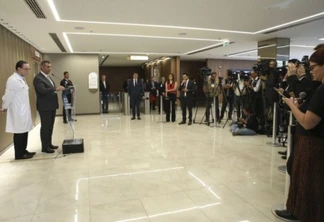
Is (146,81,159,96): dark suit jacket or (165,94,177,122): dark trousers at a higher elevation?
(146,81,159,96): dark suit jacket

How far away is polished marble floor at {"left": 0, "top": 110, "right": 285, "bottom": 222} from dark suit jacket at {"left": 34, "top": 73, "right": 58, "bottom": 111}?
0.87m

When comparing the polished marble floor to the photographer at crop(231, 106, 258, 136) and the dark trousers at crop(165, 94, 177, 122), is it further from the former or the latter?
the dark trousers at crop(165, 94, 177, 122)

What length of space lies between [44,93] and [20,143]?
906 mm

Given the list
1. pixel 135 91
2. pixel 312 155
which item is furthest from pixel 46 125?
pixel 135 91

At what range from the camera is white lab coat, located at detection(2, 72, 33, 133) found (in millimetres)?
3779

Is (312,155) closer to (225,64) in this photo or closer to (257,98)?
(257,98)

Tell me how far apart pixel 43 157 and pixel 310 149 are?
399 centimetres

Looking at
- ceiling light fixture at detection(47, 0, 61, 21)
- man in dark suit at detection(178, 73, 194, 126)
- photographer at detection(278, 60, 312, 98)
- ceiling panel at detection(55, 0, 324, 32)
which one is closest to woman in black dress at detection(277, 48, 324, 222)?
photographer at detection(278, 60, 312, 98)

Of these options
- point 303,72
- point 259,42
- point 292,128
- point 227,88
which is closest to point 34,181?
point 292,128

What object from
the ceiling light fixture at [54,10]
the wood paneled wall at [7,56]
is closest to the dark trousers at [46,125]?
the wood paneled wall at [7,56]

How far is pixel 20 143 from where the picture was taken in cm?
406

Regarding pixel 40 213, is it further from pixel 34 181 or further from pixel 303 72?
pixel 303 72

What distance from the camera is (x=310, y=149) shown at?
1.75 metres

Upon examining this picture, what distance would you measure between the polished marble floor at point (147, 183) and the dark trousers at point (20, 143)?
177mm
